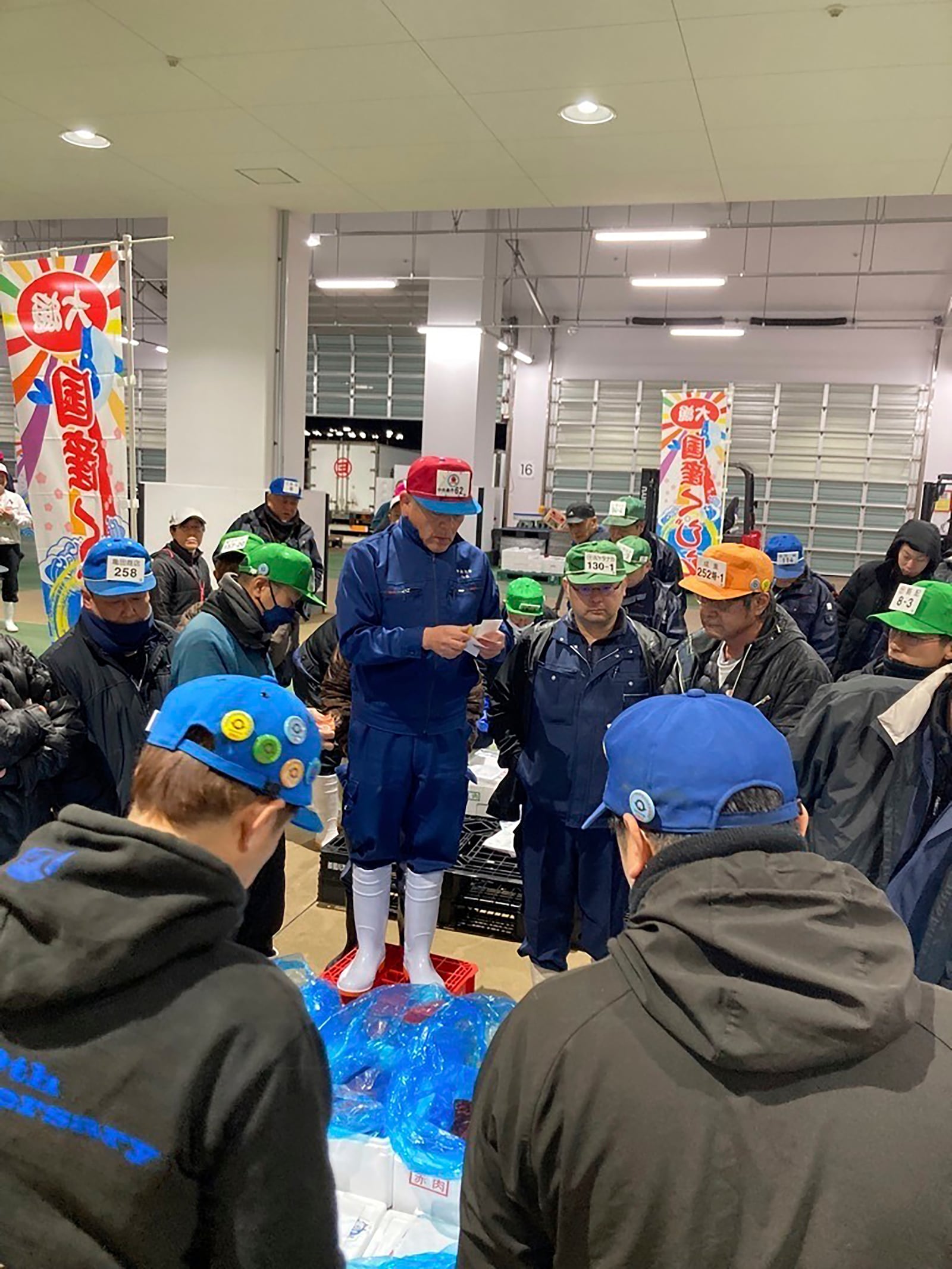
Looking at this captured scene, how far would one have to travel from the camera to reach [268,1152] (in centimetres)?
94

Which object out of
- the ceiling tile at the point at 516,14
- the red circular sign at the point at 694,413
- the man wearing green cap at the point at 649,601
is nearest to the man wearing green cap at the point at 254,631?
the man wearing green cap at the point at 649,601

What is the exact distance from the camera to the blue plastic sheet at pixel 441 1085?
208 cm

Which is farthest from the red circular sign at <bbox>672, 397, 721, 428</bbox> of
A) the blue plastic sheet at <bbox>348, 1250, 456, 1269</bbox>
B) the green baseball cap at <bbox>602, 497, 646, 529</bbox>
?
the blue plastic sheet at <bbox>348, 1250, 456, 1269</bbox>

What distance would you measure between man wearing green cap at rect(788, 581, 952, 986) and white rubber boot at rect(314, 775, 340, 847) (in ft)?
8.24

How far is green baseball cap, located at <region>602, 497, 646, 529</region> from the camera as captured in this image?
18.7 ft

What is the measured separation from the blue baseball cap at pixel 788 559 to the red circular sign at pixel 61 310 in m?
4.01

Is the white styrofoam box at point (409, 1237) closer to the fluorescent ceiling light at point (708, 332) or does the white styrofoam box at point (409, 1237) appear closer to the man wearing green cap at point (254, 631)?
the man wearing green cap at point (254, 631)

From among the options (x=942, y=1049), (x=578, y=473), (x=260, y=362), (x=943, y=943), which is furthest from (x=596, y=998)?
(x=578, y=473)

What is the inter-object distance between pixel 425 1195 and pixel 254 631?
1666 mm

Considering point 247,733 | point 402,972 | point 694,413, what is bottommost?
point 402,972

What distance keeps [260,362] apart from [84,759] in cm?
555

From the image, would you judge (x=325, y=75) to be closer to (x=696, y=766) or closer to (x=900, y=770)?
(x=900, y=770)

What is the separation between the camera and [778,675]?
9.43 ft

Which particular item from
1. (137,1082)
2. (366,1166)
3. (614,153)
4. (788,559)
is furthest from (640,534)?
(137,1082)
